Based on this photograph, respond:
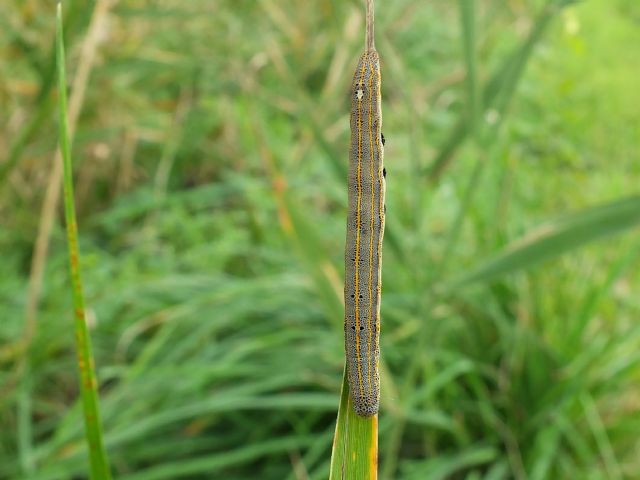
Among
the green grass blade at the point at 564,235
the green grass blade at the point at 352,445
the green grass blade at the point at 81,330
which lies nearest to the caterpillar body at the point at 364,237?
the green grass blade at the point at 352,445

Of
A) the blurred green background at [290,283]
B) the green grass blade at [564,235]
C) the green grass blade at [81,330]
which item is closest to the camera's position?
the green grass blade at [81,330]

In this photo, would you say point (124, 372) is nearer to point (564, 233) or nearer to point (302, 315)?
point (302, 315)

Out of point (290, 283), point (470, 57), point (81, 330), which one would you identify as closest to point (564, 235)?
point (470, 57)

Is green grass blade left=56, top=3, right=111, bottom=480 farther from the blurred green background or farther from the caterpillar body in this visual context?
the blurred green background

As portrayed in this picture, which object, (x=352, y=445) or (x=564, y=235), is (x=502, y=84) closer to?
(x=564, y=235)

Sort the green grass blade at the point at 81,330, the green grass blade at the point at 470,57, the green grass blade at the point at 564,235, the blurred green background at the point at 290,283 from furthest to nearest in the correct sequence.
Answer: the blurred green background at the point at 290,283 < the green grass blade at the point at 470,57 < the green grass blade at the point at 564,235 < the green grass blade at the point at 81,330

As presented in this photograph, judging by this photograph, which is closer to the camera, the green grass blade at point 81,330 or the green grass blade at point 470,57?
the green grass blade at point 81,330

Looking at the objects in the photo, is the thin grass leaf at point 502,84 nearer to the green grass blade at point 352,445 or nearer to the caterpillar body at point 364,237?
the caterpillar body at point 364,237
